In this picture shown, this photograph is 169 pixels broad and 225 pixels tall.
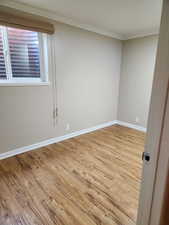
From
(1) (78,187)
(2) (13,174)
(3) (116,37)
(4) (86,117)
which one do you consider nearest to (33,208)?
(1) (78,187)

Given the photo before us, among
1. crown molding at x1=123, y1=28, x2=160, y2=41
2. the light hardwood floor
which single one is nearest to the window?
the light hardwood floor

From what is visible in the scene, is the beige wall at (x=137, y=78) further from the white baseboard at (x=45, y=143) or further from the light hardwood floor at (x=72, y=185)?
the light hardwood floor at (x=72, y=185)

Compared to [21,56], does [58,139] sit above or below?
below

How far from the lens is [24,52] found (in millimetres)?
2504

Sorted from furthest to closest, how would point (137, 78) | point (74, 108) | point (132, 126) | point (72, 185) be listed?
point (132, 126)
point (137, 78)
point (74, 108)
point (72, 185)

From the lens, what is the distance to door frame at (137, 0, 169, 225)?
2.41ft

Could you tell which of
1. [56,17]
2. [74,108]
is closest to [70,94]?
[74,108]

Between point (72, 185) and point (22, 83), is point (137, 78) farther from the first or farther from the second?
point (72, 185)

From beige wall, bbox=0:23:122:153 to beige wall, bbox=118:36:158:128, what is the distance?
0.25m

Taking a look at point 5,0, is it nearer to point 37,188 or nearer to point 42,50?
point 42,50

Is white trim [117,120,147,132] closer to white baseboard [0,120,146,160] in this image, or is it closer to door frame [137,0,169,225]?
white baseboard [0,120,146,160]

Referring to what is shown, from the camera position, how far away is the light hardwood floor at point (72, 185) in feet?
4.83

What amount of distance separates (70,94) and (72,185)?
188 cm

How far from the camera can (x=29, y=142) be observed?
109 inches
